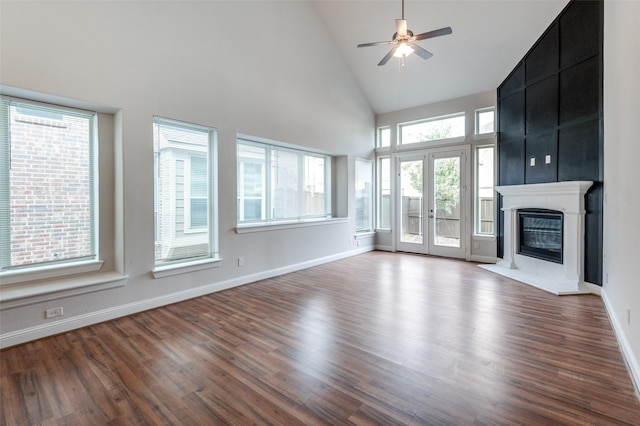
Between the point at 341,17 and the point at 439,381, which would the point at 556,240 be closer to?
the point at 439,381

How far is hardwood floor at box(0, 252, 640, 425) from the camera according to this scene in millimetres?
1842

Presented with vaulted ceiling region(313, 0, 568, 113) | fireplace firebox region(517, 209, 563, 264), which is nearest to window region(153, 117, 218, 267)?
vaulted ceiling region(313, 0, 568, 113)

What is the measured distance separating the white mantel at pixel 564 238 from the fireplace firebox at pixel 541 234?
9cm

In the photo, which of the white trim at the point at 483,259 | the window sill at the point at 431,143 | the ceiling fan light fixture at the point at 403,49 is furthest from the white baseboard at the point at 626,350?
the window sill at the point at 431,143

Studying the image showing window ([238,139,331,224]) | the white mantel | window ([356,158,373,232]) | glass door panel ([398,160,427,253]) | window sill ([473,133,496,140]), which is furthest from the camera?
window ([356,158,373,232])

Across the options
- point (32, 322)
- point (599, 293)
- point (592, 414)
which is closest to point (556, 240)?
point (599, 293)

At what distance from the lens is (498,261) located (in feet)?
19.7

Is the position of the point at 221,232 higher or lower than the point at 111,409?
higher

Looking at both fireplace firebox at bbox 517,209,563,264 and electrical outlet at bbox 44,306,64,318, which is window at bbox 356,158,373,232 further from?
electrical outlet at bbox 44,306,64,318

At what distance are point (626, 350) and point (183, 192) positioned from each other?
4805mm

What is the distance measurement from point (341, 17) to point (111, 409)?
6.55 meters

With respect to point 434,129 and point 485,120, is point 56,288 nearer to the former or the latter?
point 434,129

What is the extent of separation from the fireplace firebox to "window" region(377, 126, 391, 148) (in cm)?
353

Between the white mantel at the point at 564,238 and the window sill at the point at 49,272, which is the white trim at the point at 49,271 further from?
the white mantel at the point at 564,238
